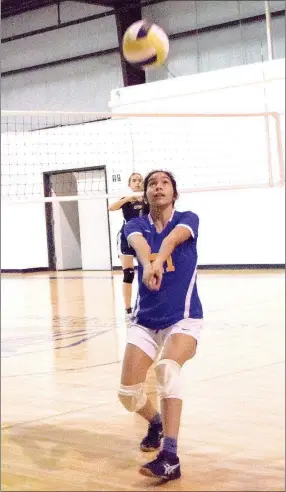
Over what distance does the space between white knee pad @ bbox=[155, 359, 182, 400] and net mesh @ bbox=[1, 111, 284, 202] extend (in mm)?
7715

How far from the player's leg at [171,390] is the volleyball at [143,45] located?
6.17 ft

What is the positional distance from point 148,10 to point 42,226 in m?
5.45

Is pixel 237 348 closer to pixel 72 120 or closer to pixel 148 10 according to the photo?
pixel 148 10

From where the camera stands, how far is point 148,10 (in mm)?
14305

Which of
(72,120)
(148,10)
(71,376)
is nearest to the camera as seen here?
(71,376)

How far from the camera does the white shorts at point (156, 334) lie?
11.4 ft

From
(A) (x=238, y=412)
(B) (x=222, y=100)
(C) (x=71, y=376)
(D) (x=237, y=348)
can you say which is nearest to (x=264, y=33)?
(B) (x=222, y=100)

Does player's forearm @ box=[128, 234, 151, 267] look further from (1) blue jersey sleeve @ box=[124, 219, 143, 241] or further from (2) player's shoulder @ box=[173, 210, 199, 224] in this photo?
(2) player's shoulder @ box=[173, 210, 199, 224]

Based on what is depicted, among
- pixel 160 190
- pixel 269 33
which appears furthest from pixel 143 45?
pixel 269 33

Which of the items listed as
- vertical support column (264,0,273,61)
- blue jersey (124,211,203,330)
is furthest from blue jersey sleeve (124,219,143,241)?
vertical support column (264,0,273,61)

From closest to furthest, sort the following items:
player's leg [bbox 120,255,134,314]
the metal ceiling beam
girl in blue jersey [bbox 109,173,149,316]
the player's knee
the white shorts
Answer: the white shorts → girl in blue jersey [bbox 109,173,149,316] → player's leg [bbox 120,255,134,314] → the player's knee → the metal ceiling beam

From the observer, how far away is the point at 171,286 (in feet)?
11.5

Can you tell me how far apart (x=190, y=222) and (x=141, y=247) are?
0.80ft

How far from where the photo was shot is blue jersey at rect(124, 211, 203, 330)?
11.5 feet
